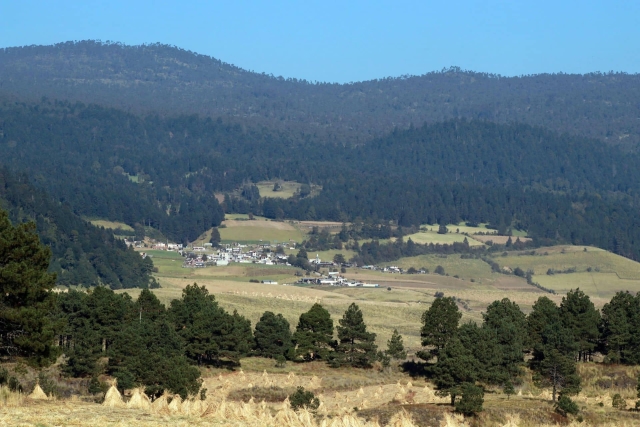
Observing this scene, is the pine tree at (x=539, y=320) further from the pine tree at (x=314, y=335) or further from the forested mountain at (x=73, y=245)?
the forested mountain at (x=73, y=245)

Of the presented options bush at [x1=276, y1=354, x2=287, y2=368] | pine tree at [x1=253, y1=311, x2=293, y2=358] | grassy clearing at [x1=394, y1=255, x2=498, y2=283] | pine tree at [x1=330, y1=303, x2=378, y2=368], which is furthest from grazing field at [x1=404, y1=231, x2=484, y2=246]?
bush at [x1=276, y1=354, x2=287, y2=368]

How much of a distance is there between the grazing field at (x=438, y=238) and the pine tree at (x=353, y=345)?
12272cm

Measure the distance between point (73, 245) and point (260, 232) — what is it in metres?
65.4

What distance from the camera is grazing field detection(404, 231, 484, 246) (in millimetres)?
180750

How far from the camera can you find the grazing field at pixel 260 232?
183 meters

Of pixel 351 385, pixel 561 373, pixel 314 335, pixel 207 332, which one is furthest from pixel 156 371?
pixel 314 335

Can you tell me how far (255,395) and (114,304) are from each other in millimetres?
12698

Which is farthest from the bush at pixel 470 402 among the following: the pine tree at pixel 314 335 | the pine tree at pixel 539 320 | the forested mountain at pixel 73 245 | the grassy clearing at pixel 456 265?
the grassy clearing at pixel 456 265

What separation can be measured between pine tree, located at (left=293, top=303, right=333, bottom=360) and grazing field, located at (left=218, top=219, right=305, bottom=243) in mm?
122887

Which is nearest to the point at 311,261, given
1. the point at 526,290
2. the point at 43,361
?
the point at 526,290

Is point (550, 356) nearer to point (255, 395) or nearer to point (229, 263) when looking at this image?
point (255, 395)

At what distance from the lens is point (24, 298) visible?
83.9ft

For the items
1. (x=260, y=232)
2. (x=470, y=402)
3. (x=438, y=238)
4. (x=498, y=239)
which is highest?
(x=498, y=239)

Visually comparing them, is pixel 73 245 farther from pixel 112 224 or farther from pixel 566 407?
pixel 566 407
